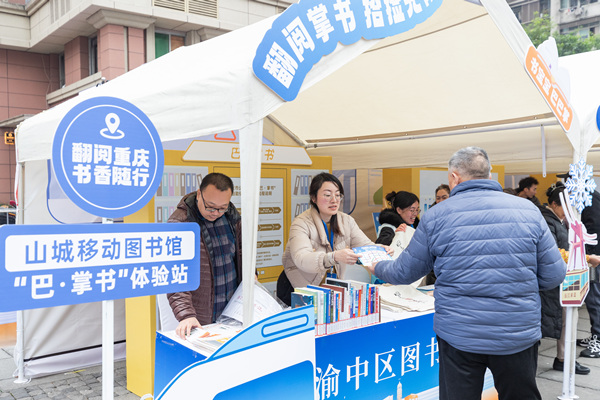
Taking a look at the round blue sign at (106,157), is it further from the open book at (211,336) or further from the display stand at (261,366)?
the open book at (211,336)

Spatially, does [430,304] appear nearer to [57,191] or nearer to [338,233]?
[338,233]

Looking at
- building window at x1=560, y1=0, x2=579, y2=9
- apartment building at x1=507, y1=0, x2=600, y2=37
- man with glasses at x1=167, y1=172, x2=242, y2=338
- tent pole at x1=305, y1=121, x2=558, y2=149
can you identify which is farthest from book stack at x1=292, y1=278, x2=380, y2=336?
building window at x1=560, y1=0, x2=579, y2=9

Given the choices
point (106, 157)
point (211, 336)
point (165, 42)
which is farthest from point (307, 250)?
point (165, 42)

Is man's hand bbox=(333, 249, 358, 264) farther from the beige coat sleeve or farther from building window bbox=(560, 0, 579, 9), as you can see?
building window bbox=(560, 0, 579, 9)

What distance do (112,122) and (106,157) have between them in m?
0.13

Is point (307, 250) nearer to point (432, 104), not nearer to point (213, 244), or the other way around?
point (213, 244)

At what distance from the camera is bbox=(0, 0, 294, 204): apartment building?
43.8 ft

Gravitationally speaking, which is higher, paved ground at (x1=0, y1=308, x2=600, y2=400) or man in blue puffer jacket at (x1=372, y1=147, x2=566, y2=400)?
man in blue puffer jacket at (x1=372, y1=147, x2=566, y2=400)

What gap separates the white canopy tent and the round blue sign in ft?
1.53

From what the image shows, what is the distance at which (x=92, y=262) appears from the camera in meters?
1.58

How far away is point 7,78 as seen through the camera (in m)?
15.8

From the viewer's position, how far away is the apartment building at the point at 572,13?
3462 cm

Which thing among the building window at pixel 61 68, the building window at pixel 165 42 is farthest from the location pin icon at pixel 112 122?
the building window at pixel 61 68

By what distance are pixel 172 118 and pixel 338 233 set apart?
1.58 meters
